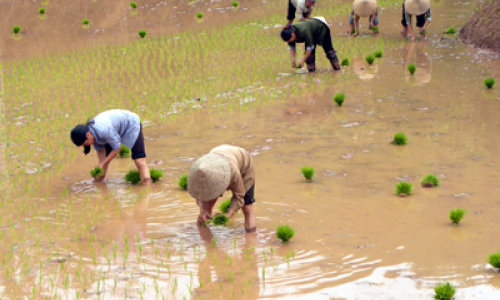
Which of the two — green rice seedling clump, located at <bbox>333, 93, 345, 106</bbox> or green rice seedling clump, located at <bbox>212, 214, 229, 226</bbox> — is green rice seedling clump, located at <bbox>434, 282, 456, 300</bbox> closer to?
green rice seedling clump, located at <bbox>212, 214, 229, 226</bbox>

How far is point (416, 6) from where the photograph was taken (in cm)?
1218

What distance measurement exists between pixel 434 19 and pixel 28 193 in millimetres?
11491

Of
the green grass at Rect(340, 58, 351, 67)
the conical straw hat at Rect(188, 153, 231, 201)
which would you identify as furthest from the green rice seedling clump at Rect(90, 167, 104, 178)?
the green grass at Rect(340, 58, 351, 67)

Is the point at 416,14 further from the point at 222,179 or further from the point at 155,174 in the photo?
the point at 222,179

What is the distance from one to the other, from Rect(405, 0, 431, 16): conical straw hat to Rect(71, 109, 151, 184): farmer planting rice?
7.74m

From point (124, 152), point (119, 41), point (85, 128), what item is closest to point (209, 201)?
point (85, 128)

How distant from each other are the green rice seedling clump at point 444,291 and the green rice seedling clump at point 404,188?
1.82 m

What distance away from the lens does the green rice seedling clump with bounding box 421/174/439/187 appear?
580cm

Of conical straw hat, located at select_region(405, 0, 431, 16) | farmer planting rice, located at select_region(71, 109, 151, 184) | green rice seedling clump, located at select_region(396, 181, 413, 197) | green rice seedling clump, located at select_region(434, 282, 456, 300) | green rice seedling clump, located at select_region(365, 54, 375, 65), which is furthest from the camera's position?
conical straw hat, located at select_region(405, 0, 431, 16)

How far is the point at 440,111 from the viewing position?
323 inches

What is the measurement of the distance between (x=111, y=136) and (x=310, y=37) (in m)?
4.78

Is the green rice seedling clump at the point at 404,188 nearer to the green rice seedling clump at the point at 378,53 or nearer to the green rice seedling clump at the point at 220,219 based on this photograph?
the green rice seedling clump at the point at 220,219

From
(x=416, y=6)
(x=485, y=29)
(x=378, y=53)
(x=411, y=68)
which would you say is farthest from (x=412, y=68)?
(x=485, y=29)

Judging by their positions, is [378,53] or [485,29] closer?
[378,53]
